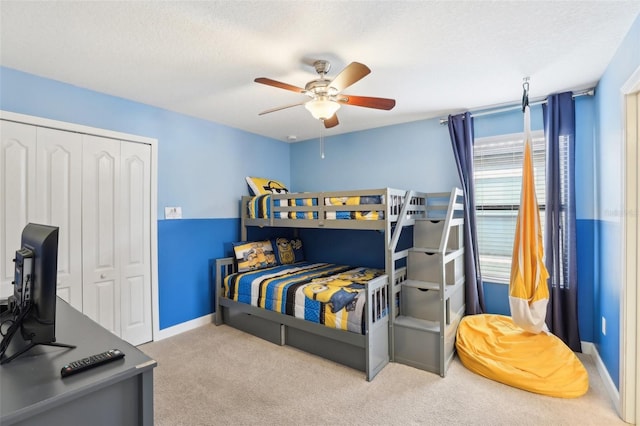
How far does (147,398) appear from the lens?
1.10m

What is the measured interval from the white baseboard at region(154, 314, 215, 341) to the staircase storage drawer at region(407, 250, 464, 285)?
234 cm

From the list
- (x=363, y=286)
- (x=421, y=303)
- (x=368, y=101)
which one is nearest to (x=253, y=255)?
(x=363, y=286)

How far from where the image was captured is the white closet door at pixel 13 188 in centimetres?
234

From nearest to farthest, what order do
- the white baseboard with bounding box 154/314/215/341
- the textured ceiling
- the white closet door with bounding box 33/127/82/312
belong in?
the textured ceiling < the white closet door with bounding box 33/127/82/312 < the white baseboard with bounding box 154/314/215/341

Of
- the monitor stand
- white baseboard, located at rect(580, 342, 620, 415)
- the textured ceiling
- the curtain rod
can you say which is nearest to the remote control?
the monitor stand

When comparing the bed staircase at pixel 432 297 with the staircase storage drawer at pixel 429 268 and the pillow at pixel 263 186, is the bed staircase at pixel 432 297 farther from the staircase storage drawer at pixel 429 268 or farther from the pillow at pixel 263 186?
the pillow at pixel 263 186

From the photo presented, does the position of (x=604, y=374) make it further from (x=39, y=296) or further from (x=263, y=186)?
(x=263, y=186)

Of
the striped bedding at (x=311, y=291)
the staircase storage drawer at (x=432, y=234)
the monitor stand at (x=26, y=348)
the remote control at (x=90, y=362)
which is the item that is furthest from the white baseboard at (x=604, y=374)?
the monitor stand at (x=26, y=348)

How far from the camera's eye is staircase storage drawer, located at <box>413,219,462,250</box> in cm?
309

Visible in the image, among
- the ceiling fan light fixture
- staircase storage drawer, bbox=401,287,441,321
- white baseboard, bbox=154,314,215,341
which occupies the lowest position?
white baseboard, bbox=154,314,215,341

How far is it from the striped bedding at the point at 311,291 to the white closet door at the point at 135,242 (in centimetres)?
85

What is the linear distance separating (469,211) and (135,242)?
10.9 feet

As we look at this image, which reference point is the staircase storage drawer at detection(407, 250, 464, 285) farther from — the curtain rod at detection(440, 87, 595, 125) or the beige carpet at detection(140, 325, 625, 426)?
the curtain rod at detection(440, 87, 595, 125)

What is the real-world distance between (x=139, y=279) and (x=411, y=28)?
3.15m
